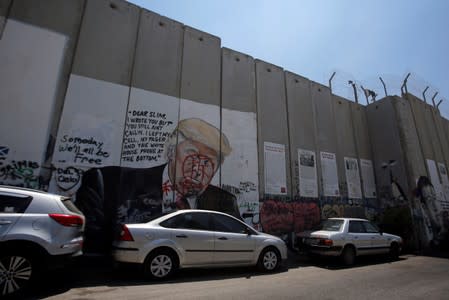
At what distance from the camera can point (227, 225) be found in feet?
21.8

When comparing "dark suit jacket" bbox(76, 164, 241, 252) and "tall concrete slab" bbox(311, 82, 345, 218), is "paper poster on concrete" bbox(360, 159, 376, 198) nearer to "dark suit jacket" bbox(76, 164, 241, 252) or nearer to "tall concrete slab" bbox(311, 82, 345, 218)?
"tall concrete slab" bbox(311, 82, 345, 218)

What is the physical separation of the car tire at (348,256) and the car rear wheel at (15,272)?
7.99 m

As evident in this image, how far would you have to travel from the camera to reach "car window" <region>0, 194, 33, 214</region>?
4160 mm

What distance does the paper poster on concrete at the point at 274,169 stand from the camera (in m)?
11.3

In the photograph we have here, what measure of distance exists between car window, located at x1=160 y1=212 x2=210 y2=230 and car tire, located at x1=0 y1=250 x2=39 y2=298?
7.87ft

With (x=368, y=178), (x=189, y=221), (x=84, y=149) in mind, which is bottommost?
(x=189, y=221)

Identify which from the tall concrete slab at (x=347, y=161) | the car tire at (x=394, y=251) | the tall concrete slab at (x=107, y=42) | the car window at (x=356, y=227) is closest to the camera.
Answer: the car window at (x=356, y=227)

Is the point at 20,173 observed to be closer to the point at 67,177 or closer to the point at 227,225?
the point at 67,177

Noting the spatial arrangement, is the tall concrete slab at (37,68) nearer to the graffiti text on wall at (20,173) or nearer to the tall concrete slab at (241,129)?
the graffiti text on wall at (20,173)

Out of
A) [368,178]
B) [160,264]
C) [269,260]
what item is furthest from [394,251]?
[160,264]

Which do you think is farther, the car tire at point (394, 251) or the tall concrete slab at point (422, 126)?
the tall concrete slab at point (422, 126)

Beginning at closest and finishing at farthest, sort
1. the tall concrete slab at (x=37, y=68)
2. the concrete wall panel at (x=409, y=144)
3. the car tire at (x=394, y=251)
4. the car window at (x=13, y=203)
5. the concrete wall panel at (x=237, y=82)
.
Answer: the car window at (x=13, y=203) < the tall concrete slab at (x=37, y=68) < the car tire at (x=394, y=251) < the concrete wall panel at (x=237, y=82) < the concrete wall panel at (x=409, y=144)

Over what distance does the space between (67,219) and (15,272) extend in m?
1.00

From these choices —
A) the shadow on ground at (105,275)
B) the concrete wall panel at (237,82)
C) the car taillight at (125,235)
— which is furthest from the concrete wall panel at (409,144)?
the car taillight at (125,235)
